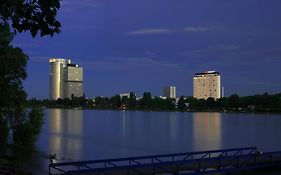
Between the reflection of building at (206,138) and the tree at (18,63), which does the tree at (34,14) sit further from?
the reflection of building at (206,138)

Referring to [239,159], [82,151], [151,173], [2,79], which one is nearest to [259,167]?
[239,159]

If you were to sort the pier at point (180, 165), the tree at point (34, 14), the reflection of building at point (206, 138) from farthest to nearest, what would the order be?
the reflection of building at point (206, 138), the pier at point (180, 165), the tree at point (34, 14)

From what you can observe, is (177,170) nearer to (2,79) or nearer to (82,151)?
(2,79)

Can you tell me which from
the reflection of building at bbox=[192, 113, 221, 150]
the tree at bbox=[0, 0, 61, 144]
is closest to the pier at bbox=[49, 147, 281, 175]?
the tree at bbox=[0, 0, 61, 144]

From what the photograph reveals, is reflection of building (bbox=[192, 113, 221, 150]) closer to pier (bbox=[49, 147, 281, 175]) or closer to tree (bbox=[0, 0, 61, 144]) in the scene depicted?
tree (bbox=[0, 0, 61, 144])

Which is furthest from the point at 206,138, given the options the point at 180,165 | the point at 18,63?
the point at 180,165

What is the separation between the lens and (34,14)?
26.3ft

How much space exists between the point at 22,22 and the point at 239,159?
23.3 metres

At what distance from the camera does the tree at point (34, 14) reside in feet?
25.8

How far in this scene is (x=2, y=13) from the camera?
8.22 metres

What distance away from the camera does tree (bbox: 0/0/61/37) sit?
310 inches

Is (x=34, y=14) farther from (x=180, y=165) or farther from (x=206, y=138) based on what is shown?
(x=206, y=138)

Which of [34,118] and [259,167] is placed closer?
[259,167]

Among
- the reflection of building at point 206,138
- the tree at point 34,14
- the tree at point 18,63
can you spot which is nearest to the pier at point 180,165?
the tree at point 18,63
